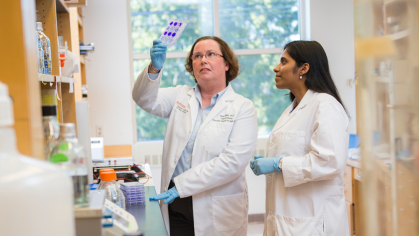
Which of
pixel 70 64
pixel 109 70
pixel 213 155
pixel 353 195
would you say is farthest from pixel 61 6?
pixel 353 195

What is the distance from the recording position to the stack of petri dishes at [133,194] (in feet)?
4.98

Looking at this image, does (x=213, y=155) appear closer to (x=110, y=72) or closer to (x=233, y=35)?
(x=110, y=72)

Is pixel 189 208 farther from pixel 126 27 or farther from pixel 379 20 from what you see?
pixel 126 27

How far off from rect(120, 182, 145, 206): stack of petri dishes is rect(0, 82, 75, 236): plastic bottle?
997mm

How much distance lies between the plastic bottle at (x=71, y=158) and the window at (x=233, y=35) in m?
3.60

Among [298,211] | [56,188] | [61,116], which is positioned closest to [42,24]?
[61,116]

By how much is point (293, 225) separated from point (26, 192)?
4.26 ft

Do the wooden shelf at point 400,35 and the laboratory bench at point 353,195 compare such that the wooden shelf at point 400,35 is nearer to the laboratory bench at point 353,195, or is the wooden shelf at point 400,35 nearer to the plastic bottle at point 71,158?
the plastic bottle at point 71,158

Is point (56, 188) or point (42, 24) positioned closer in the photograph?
point (56, 188)

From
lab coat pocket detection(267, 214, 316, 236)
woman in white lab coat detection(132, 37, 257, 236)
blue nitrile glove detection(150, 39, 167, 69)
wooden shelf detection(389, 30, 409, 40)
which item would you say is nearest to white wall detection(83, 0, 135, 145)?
woman in white lab coat detection(132, 37, 257, 236)

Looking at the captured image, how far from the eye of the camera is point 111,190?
143 centimetres

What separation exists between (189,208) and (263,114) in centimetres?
278

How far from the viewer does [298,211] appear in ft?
5.18

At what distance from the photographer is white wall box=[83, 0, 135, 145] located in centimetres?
393
